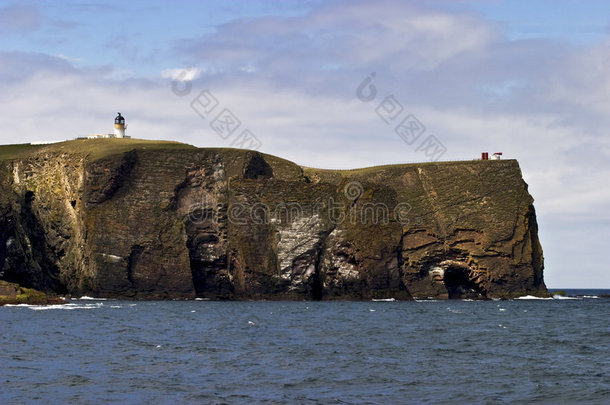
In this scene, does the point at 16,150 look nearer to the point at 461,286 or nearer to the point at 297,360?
the point at 461,286

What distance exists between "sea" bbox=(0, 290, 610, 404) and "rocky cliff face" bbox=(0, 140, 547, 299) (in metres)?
37.1

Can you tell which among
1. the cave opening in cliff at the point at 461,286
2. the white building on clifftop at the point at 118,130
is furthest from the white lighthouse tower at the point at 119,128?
the cave opening in cliff at the point at 461,286

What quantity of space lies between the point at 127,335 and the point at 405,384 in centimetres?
2389

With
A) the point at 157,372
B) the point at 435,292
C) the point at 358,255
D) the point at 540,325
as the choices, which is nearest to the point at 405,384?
the point at 157,372

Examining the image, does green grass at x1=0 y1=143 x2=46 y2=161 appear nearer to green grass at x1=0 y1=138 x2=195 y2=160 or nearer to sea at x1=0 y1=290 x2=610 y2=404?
green grass at x1=0 y1=138 x2=195 y2=160

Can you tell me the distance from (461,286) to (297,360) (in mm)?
88424

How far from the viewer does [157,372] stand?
34.8m

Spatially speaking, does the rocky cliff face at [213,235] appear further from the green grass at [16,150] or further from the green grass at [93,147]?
the green grass at [16,150]

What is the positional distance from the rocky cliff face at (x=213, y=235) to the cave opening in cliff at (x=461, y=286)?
0.62 metres

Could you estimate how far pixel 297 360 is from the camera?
39.8 meters

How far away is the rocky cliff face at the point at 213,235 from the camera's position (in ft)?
349

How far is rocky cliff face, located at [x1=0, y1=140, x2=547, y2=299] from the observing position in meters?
106

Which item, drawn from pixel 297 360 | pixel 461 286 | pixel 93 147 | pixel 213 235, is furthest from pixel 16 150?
pixel 297 360

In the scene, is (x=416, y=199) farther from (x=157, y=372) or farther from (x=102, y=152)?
(x=157, y=372)
